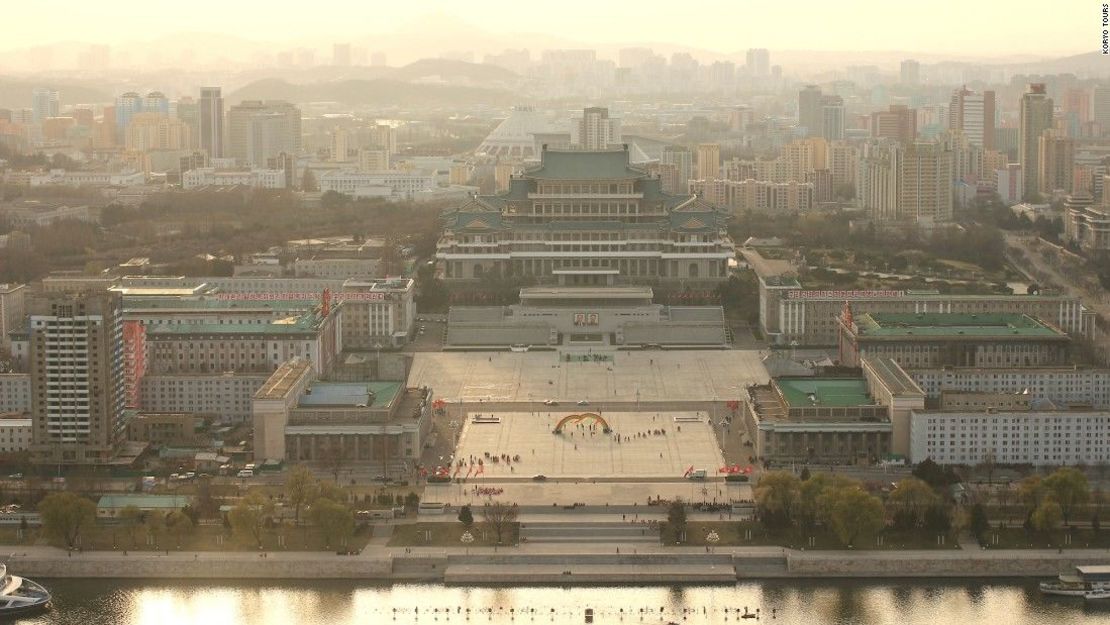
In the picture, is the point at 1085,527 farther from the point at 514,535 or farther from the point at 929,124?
the point at 929,124

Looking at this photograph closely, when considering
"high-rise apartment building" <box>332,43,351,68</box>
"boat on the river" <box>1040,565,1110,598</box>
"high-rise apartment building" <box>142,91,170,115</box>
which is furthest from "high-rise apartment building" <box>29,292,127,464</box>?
"high-rise apartment building" <box>332,43,351,68</box>

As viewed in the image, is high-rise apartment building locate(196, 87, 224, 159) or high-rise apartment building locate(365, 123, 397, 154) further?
high-rise apartment building locate(196, 87, 224, 159)

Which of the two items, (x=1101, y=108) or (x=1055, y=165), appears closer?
(x=1055, y=165)

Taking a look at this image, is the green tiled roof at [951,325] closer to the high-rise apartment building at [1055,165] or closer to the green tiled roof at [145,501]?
the green tiled roof at [145,501]

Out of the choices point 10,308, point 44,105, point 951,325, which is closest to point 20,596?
point 10,308

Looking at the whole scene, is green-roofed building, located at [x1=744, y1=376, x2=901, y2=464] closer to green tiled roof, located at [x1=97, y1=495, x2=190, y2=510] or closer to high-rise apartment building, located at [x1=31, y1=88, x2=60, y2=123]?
green tiled roof, located at [x1=97, y1=495, x2=190, y2=510]

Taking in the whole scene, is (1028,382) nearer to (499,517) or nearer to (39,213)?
(499,517)
